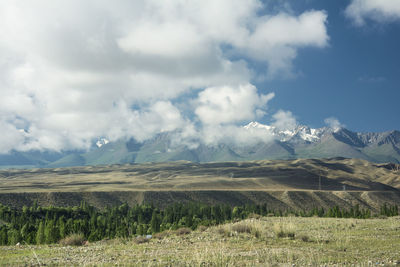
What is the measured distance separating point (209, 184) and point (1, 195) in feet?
350

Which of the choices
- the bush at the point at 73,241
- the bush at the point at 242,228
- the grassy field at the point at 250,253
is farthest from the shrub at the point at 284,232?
the bush at the point at 73,241

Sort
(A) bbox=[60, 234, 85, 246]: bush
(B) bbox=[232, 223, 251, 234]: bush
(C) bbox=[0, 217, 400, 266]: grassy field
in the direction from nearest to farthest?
(C) bbox=[0, 217, 400, 266]: grassy field
(A) bbox=[60, 234, 85, 246]: bush
(B) bbox=[232, 223, 251, 234]: bush

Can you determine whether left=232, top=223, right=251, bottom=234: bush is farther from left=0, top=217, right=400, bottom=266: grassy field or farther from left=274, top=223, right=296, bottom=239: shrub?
left=274, top=223, right=296, bottom=239: shrub

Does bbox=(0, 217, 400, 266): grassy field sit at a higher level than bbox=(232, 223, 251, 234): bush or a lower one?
higher

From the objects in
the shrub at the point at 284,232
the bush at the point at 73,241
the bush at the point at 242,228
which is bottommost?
the bush at the point at 73,241

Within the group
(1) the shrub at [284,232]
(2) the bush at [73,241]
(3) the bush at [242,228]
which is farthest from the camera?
(3) the bush at [242,228]

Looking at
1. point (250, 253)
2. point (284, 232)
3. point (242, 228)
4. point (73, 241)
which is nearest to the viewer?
point (250, 253)

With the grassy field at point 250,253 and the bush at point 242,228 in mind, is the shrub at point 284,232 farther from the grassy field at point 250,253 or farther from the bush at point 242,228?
the bush at point 242,228

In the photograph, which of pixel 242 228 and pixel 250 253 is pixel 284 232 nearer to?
pixel 242 228

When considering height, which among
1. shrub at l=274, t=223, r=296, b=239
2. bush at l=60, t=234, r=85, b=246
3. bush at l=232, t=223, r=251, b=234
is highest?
shrub at l=274, t=223, r=296, b=239

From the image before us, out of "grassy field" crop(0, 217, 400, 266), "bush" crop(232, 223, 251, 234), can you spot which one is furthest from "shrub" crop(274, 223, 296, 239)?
"bush" crop(232, 223, 251, 234)

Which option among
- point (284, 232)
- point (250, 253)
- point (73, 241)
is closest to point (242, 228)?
point (284, 232)

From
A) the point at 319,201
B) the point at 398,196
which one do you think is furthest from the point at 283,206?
the point at 398,196

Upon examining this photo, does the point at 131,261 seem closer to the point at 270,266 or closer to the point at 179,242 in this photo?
the point at 270,266
